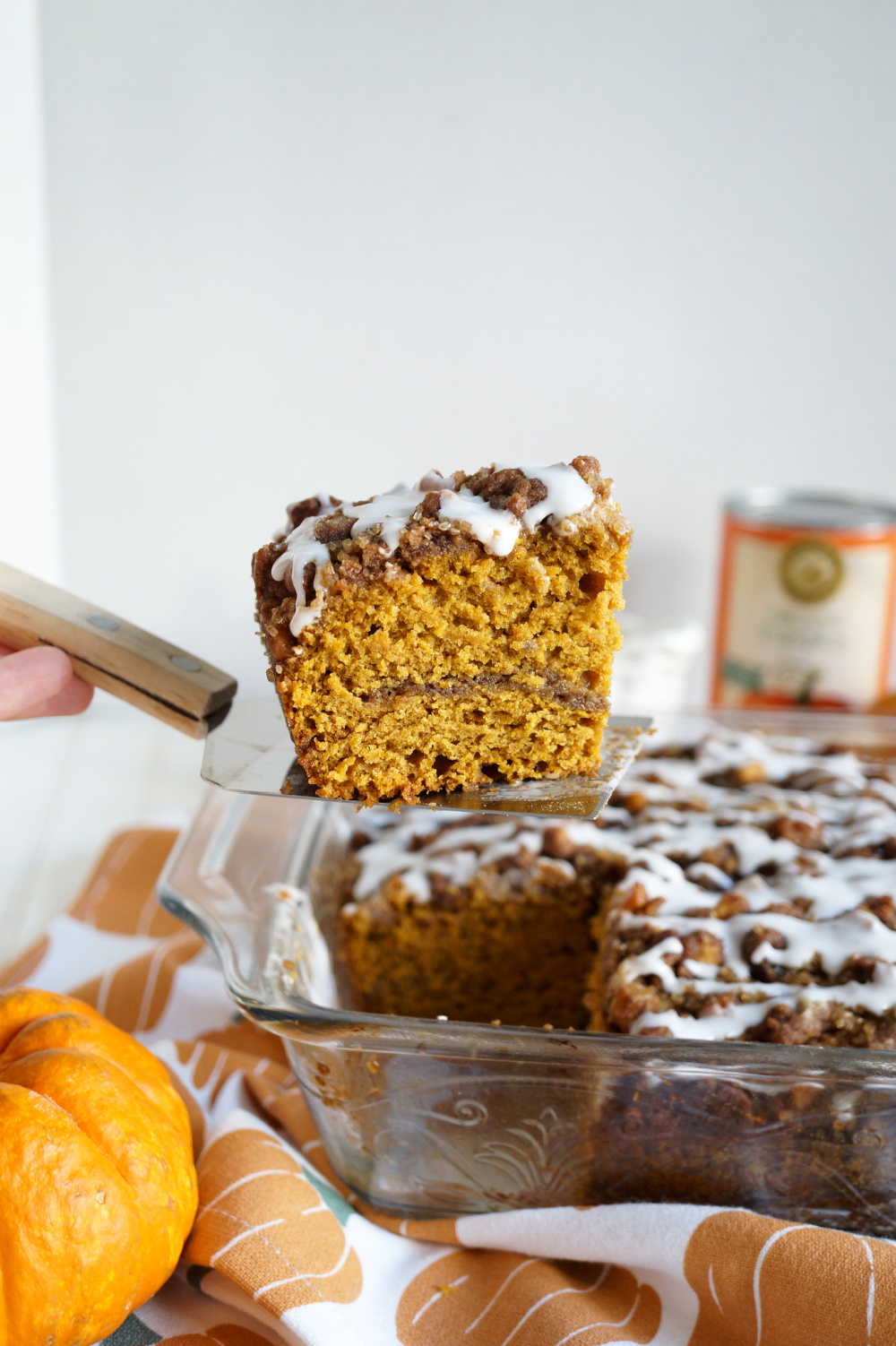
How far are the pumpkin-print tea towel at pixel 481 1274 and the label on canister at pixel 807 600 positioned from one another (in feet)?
5.47

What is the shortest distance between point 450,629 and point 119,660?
0.46 m

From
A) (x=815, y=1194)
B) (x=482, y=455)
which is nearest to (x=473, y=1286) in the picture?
(x=815, y=1194)

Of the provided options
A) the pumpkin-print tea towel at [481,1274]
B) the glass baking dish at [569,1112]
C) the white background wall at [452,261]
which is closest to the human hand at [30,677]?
the glass baking dish at [569,1112]

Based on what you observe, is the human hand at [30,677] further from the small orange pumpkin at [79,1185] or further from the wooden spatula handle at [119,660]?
the small orange pumpkin at [79,1185]

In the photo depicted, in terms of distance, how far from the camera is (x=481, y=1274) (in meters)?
1.39

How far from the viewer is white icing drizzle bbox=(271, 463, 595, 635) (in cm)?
131

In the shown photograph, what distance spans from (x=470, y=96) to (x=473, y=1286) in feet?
9.34

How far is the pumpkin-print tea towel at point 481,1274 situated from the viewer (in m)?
1.26

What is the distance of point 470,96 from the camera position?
9.86 feet

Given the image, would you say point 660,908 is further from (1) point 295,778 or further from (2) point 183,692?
(2) point 183,692

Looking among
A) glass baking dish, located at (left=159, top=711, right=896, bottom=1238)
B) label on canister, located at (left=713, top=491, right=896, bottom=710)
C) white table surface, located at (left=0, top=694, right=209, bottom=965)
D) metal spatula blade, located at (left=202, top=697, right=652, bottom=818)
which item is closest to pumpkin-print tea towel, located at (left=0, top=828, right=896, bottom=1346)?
glass baking dish, located at (left=159, top=711, right=896, bottom=1238)

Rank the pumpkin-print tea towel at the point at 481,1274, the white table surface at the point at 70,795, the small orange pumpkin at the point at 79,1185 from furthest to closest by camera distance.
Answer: the white table surface at the point at 70,795
the pumpkin-print tea towel at the point at 481,1274
the small orange pumpkin at the point at 79,1185

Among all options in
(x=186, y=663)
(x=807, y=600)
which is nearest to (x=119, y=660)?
(x=186, y=663)

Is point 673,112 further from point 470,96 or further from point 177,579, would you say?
point 177,579
